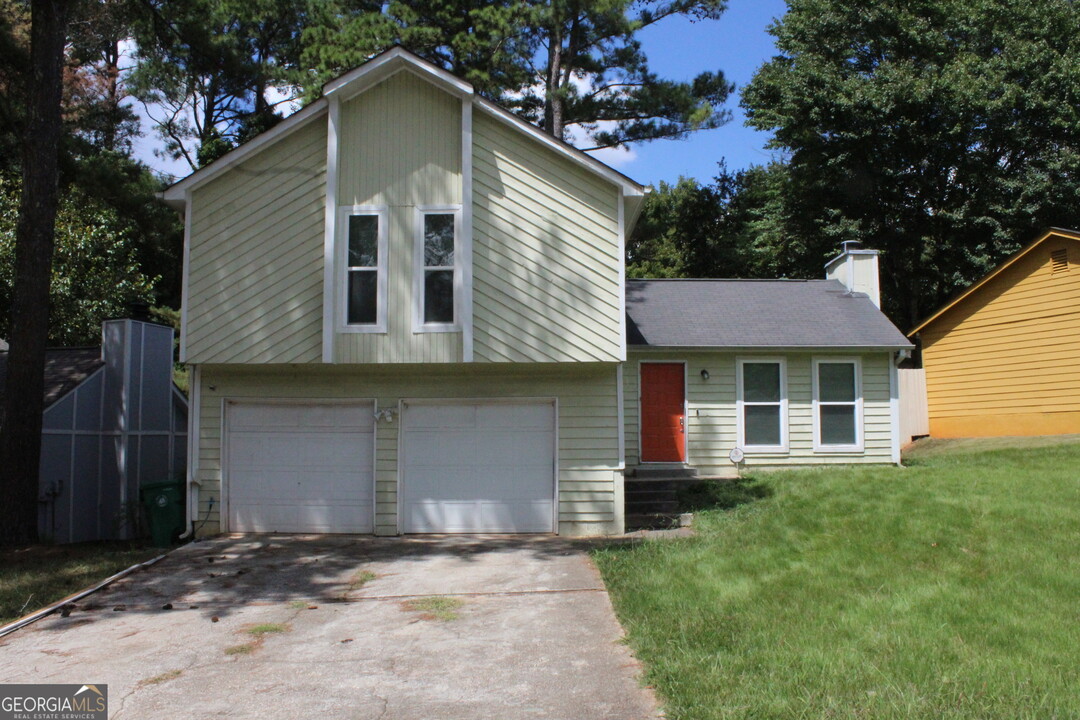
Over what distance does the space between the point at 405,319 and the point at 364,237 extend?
132cm

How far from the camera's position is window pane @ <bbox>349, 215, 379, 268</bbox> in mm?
12211

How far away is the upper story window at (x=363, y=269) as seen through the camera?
39.4ft

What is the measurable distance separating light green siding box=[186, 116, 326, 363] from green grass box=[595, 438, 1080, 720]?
5.34m

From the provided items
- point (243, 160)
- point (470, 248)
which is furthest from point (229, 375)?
point (470, 248)

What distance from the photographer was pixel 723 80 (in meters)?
26.3

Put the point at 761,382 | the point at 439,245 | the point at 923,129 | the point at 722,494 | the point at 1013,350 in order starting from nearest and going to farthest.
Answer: the point at 439,245
the point at 722,494
the point at 761,382
the point at 1013,350
the point at 923,129

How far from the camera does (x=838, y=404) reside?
16.5m

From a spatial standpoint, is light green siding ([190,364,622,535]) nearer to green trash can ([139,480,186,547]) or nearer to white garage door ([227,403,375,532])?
white garage door ([227,403,375,532])

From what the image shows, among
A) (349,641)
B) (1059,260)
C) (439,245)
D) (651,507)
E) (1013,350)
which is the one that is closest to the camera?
(349,641)

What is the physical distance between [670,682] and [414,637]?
2481 mm

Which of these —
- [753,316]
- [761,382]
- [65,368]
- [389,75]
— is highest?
[389,75]

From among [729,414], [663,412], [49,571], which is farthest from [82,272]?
[729,414]

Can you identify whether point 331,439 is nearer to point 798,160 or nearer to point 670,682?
point 670,682

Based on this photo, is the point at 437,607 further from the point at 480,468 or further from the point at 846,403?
the point at 846,403
